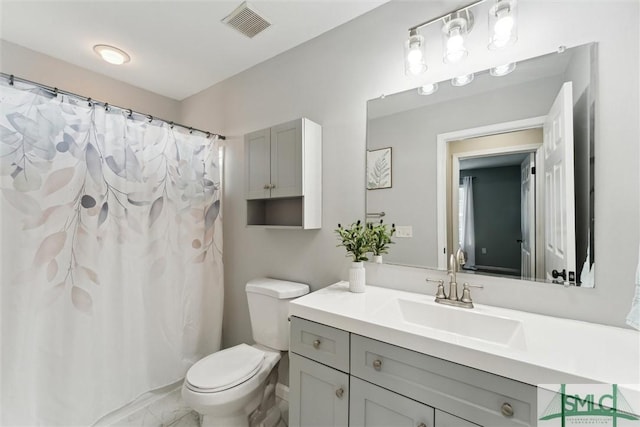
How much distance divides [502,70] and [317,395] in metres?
1.64

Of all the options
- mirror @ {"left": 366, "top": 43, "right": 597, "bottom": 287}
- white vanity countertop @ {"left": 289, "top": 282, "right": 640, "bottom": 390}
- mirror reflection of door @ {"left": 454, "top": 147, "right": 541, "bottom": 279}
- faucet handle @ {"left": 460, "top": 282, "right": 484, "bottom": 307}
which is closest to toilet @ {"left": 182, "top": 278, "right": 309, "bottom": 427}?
white vanity countertop @ {"left": 289, "top": 282, "right": 640, "bottom": 390}

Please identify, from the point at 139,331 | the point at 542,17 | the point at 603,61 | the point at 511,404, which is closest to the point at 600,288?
the point at 511,404

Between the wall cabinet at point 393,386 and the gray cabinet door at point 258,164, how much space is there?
0.91m

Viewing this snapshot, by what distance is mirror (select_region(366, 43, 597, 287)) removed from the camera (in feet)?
3.50

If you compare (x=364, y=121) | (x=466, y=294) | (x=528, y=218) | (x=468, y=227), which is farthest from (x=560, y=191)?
(x=364, y=121)

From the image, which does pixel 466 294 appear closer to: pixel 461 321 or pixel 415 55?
pixel 461 321

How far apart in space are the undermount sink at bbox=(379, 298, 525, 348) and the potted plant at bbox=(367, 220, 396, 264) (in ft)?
0.90

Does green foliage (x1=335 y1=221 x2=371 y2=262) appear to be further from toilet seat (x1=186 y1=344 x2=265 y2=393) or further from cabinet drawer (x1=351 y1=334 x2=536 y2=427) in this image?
toilet seat (x1=186 y1=344 x2=265 y2=393)

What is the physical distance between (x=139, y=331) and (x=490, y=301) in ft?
6.85

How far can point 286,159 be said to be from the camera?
5.57ft

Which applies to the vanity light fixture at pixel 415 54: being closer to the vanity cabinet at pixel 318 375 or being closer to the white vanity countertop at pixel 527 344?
the white vanity countertop at pixel 527 344

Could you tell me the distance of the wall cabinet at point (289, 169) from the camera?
1.64m

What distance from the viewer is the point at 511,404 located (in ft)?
2.52

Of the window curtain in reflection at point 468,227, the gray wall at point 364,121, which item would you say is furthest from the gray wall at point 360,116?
the window curtain in reflection at point 468,227
